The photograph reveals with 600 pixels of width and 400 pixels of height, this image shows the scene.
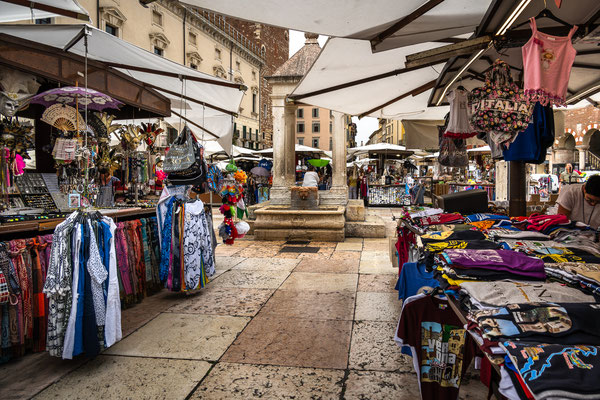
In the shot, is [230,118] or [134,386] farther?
[230,118]

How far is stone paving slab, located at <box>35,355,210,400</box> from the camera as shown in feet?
8.44

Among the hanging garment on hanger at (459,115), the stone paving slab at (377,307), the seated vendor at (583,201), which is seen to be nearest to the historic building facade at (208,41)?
the hanging garment on hanger at (459,115)

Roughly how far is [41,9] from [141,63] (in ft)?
5.17

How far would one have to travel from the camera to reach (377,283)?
17.0 ft

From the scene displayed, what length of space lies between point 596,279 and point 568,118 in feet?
69.0

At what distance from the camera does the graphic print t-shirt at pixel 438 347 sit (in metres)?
2.12

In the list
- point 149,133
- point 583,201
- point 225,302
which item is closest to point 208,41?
point 149,133

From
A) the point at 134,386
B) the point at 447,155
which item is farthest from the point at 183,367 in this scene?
the point at 447,155

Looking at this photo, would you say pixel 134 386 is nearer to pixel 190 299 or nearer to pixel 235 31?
pixel 190 299

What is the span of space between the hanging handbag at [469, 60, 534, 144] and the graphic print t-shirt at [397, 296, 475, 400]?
6.32 feet

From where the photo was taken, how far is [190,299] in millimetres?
4641

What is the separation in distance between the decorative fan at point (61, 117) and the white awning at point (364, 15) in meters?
2.85

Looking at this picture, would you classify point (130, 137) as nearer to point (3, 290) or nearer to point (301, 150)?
point (3, 290)

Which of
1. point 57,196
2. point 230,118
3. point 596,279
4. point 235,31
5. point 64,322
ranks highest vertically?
point 235,31
